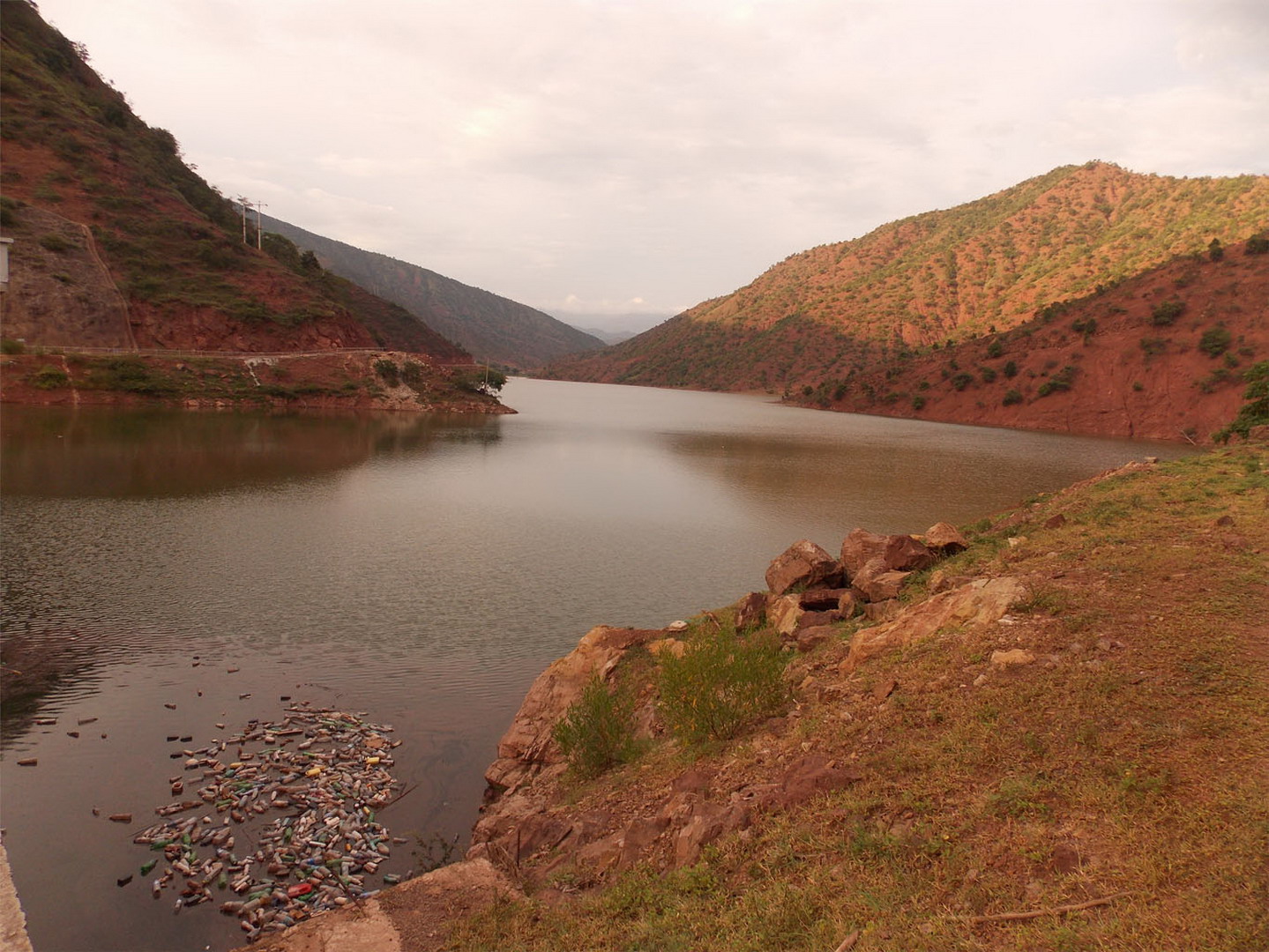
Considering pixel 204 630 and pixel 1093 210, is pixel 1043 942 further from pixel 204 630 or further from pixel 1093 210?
pixel 1093 210

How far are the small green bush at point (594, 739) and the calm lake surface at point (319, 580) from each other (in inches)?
67.9

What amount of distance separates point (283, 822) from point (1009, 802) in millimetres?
7757

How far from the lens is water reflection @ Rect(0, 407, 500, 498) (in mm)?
25234

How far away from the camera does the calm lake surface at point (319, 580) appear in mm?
8750

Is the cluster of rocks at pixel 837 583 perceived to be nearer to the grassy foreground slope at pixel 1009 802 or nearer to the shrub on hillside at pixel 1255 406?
the grassy foreground slope at pixel 1009 802

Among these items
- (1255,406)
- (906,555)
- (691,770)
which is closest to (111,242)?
(906,555)

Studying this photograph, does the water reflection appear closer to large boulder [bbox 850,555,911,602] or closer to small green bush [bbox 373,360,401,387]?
small green bush [bbox 373,360,401,387]

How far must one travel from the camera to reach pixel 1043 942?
151 inches

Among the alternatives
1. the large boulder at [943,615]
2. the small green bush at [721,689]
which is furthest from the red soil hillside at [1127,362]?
the small green bush at [721,689]

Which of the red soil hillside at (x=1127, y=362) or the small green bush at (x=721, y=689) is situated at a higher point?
the red soil hillside at (x=1127, y=362)

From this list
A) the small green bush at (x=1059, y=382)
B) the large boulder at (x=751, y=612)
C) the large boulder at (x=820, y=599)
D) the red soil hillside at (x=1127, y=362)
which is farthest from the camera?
the small green bush at (x=1059, y=382)

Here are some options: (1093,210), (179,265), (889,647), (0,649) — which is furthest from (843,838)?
(1093,210)

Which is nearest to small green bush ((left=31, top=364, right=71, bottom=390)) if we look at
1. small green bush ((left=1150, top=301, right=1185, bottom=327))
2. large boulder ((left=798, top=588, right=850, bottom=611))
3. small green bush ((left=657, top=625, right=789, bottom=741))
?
large boulder ((left=798, top=588, right=850, bottom=611))

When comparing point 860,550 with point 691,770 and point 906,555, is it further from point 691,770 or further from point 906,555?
point 691,770
